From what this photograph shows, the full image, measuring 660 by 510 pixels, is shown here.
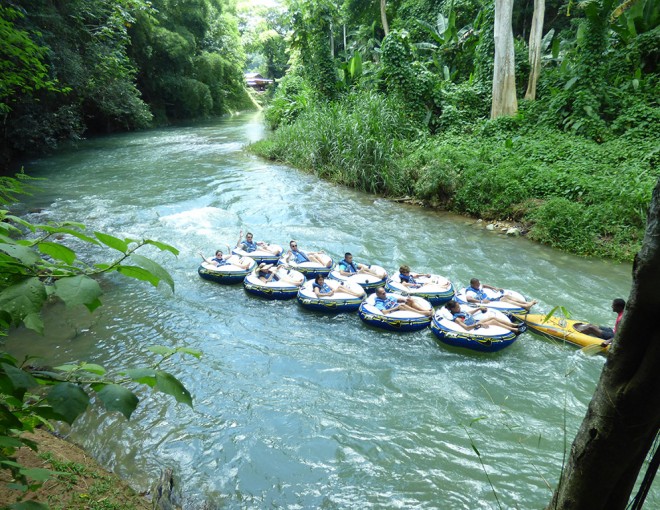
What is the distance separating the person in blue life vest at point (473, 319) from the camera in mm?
7309

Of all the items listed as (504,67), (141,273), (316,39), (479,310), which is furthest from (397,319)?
(316,39)

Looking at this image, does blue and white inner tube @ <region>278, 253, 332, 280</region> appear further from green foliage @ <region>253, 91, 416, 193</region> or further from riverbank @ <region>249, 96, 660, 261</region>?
green foliage @ <region>253, 91, 416, 193</region>

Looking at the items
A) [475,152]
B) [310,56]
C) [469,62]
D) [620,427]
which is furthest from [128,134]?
[620,427]

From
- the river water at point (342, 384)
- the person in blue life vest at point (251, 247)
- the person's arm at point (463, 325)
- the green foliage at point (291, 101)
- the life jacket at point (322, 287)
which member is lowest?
the river water at point (342, 384)

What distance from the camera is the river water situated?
16.2 feet

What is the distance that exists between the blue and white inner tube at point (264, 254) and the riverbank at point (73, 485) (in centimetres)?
601

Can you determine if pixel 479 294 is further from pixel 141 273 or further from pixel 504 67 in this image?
pixel 504 67

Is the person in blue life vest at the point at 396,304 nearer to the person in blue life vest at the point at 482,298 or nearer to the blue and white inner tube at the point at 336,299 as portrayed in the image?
the blue and white inner tube at the point at 336,299

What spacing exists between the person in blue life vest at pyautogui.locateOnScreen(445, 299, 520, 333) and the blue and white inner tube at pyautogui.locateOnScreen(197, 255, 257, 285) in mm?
4440

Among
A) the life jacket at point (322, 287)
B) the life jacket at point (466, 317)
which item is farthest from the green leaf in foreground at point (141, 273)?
the life jacket at point (322, 287)

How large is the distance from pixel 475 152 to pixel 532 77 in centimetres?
454

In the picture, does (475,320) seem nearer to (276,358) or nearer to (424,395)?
(424,395)

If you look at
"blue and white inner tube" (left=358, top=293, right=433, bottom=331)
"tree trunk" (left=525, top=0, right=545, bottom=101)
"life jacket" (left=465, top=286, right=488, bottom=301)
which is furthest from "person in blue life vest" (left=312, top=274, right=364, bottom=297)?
"tree trunk" (left=525, top=0, right=545, bottom=101)

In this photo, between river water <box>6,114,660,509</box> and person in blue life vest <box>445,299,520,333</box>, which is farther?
person in blue life vest <box>445,299,520,333</box>
